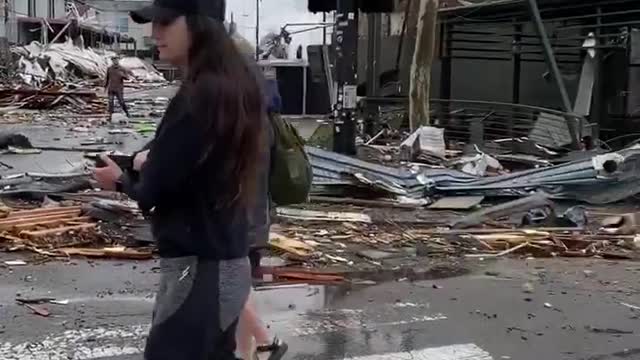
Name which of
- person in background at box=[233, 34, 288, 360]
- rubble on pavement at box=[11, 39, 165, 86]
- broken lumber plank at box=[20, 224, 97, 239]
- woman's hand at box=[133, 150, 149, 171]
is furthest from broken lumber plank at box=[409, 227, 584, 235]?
rubble on pavement at box=[11, 39, 165, 86]

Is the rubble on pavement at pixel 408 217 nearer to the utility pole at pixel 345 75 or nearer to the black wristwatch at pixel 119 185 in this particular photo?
the utility pole at pixel 345 75

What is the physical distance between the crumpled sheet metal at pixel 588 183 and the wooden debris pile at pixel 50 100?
22.1m

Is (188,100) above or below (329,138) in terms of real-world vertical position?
above

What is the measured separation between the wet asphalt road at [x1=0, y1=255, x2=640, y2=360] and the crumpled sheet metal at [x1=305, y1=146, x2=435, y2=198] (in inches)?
161

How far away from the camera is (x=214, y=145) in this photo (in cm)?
289

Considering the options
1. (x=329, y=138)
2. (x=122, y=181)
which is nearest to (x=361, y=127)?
(x=329, y=138)

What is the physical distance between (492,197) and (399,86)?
14.9 meters

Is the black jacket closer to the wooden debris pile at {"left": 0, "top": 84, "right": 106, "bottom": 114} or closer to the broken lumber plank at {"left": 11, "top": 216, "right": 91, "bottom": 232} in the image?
the broken lumber plank at {"left": 11, "top": 216, "right": 91, "bottom": 232}

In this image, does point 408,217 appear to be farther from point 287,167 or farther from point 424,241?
point 287,167

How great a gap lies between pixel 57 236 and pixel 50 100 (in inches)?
1018

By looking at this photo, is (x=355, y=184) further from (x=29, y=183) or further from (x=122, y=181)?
(x=122, y=181)

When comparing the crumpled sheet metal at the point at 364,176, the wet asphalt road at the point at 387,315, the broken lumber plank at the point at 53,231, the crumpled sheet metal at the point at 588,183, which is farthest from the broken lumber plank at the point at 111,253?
the crumpled sheet metal at the point at 588,183

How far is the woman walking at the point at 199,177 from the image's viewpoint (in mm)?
2875

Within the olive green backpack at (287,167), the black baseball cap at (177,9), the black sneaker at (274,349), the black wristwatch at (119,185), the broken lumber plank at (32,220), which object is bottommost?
the broken lumber plank at (32,220)
